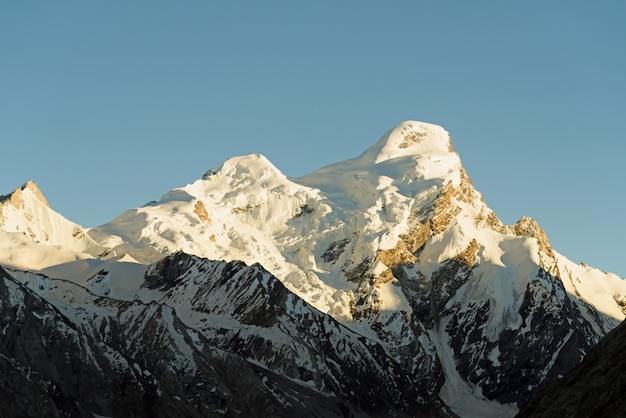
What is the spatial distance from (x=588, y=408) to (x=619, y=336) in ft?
22.3

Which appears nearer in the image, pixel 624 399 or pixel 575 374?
pixel 624 399

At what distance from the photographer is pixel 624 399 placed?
8081cm

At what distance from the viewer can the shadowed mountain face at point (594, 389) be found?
81.6m

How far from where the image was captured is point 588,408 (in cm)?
8212

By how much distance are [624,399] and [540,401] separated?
24.5 feet

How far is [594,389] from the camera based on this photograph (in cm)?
8362

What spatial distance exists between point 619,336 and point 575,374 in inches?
149

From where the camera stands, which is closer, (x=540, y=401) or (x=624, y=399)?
(x=624, y=399)

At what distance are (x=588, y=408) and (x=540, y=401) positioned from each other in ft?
17.5

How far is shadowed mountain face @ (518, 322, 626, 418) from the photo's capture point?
268 feet

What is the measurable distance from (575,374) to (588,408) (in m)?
4.99

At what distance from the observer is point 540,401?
285 ft

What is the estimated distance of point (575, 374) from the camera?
86875 mm

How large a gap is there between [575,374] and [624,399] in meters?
6.36
